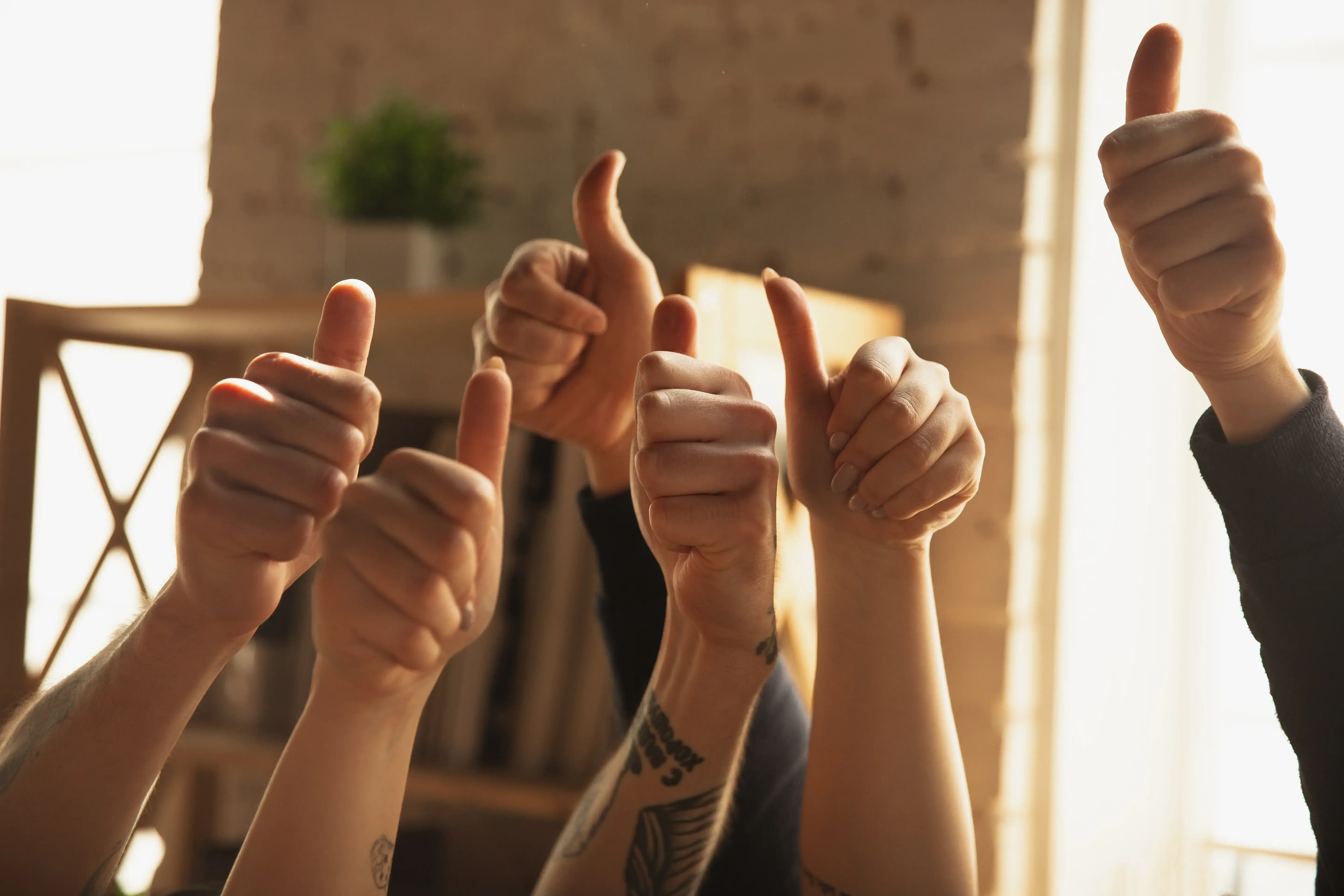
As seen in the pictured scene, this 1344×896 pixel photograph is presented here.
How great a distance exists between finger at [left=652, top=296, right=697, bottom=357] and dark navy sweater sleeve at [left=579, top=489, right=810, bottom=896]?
0.82ft

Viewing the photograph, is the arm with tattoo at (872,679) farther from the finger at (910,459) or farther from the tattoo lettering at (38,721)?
the tattoo lettering at (38,721)

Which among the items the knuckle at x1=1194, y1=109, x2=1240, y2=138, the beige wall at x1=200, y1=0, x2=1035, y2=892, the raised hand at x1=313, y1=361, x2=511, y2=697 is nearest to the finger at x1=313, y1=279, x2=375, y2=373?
the raised hand at x1=313, y1=361, x2=511, y2=697

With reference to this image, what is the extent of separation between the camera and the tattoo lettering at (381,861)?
0.50m

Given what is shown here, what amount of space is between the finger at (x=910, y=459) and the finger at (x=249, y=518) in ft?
0.94

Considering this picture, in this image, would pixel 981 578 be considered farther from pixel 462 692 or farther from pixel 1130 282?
pixel 462 692

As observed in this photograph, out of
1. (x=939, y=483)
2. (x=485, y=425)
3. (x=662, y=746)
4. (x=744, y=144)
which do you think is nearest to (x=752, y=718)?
(x=662, y=746)

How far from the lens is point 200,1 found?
185cm

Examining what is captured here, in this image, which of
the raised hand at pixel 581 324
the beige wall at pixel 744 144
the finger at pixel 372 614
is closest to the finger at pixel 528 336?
the raised hand at pixel 581 324

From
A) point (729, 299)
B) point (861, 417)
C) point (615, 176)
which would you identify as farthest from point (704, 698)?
point (729, 299)

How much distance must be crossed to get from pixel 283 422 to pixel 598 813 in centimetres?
36

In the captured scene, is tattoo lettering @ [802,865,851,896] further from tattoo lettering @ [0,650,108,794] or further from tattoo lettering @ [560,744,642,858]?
tattoo lettering @ [0,650,108,794]

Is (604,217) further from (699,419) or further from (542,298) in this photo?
(699,419)

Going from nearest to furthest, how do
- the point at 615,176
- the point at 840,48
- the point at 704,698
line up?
the point at 704,698 < the point at 615,176 < the point at 840,48

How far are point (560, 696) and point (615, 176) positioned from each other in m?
0.71
